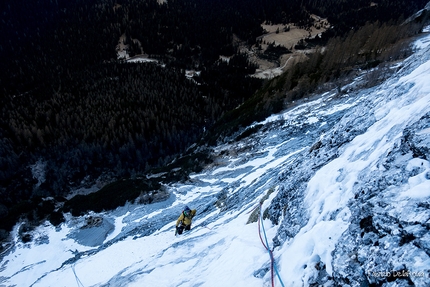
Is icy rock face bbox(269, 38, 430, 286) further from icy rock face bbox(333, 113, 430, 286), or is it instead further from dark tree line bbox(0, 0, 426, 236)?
dark tree line bbox(0, 0, 426, 236)

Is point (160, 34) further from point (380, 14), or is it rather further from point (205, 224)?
point (205, 224)

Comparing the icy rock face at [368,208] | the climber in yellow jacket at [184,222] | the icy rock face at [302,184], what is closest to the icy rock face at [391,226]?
the icy rock face at [368,208]

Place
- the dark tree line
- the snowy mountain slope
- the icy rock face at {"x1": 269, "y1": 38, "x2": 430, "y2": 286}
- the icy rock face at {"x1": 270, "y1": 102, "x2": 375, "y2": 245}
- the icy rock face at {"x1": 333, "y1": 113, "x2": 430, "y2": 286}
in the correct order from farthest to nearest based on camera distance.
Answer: the dark tree line, the icy rock face at {"x1": 270, "y1": 102, "x2": 375, "y2": 245}, the snowy mountain slope, the icy rock face at {"x1": 269, "y1": 38, "x2": 430, "y2": 286}, the icy rock face at {"x1": 333, "y1": 113, "x2": 430, "y2": 286}

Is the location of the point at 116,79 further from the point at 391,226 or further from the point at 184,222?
the point at 391,226

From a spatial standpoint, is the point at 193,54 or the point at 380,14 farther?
the point at 380,14

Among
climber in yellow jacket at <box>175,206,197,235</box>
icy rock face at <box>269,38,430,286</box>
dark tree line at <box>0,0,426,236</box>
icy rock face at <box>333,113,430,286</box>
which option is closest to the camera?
icy rock face at <box>333,113,430,286</box>

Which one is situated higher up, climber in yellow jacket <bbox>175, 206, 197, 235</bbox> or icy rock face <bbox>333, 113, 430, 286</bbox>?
icy rock face <bbox>333, 113, 430, 286</bbox>

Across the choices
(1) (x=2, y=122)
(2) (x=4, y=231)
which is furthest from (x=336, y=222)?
(1) (x=2, y=122)

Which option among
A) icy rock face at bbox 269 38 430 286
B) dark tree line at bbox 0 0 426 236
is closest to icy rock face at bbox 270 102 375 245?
icy rock face at bbox 269 38 430 286

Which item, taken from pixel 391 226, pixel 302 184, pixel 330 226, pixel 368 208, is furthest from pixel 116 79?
pixel 391 226
